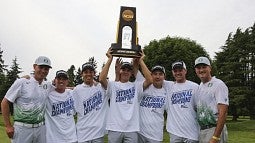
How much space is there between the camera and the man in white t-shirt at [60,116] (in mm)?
9008

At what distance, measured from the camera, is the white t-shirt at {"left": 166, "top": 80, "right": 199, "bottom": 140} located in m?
8.38

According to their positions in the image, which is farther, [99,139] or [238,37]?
[238,37]

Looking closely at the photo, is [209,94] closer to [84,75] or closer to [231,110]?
[84,75]

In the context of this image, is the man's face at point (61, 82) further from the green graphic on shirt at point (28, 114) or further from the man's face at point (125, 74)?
the man's face at point (125, 74)

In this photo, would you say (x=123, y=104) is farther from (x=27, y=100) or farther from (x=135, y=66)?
(x=27, y=100)

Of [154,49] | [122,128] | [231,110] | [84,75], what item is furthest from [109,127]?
[231,110]

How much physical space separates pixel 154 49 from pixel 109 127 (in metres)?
35.9

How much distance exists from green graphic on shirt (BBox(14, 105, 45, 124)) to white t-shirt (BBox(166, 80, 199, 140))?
3.05 metres

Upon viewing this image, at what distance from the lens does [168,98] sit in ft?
29.1

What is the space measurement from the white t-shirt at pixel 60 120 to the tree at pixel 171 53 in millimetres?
31718

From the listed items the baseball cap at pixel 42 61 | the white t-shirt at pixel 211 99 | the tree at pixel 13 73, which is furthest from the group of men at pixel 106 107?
the tree at pixel 13 73

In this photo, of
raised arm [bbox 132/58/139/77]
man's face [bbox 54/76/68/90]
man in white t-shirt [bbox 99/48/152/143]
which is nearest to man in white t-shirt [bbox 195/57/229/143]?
man in white t-shirt [bbox 99/48/152/143]

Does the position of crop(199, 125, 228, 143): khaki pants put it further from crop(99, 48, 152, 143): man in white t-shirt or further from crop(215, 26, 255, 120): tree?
crop(215, 26, 255, 120): tree

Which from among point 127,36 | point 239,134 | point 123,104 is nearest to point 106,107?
point 123,104
